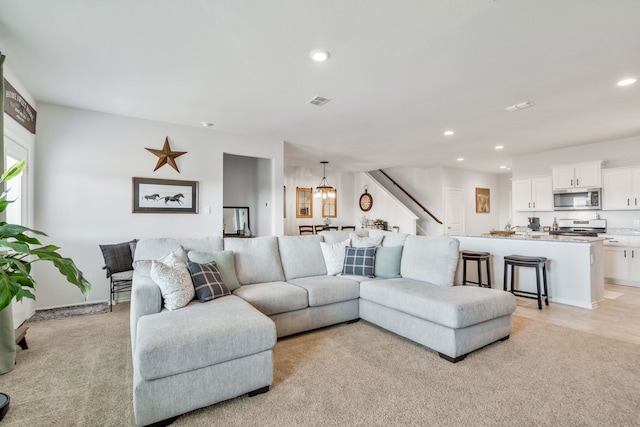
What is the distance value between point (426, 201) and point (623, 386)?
7152 mm

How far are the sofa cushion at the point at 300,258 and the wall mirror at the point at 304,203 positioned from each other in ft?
17.1

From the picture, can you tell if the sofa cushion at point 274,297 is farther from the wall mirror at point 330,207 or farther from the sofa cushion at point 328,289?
the wall mirror at point 330,207

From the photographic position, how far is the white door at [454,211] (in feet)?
28.6

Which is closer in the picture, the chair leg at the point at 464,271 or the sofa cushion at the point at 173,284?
the sofa cushion at the point at 173,284

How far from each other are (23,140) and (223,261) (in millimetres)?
2748

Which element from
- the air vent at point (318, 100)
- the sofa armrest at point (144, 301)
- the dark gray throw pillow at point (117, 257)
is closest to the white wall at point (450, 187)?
the air vent at point (318, 100)

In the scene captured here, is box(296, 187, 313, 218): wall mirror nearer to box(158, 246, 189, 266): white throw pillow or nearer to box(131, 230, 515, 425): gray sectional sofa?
box(131, 230, 515, 425): gray sectional sofa

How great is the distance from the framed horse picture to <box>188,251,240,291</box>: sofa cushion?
6.65ft

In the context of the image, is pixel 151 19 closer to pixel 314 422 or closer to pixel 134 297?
pixel 134 297

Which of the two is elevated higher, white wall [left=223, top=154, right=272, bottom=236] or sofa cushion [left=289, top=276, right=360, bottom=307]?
white wall [left=223, top=154, right=272, bottom=236]

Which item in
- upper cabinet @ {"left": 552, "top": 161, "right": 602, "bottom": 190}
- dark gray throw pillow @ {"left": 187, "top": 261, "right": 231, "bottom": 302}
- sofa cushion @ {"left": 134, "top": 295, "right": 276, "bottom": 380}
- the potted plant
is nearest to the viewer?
the potted plant

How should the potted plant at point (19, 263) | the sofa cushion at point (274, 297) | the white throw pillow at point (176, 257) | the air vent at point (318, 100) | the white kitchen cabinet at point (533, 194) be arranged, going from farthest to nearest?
the white kitchen cabinet at point (533, 194) < the air vent at point (318, 100) < the sofa cushion at point (274, 297) < the white throw pillow at point (176, 257) < the potted plant at point (19, 263)

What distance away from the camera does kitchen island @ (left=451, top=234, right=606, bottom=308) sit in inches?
154

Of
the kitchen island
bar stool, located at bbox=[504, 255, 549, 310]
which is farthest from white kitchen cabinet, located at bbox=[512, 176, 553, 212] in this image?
bar stool, located at bbox=[504, 255, 549, 310]
